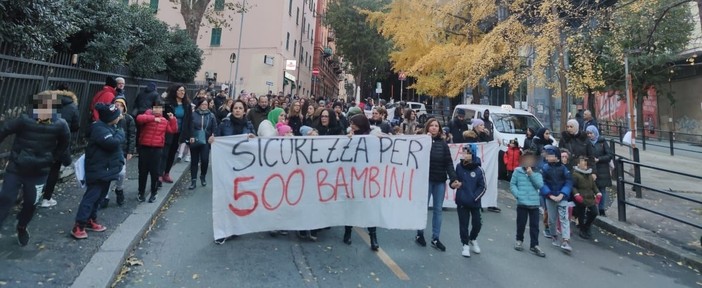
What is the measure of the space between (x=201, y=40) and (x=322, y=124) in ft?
103

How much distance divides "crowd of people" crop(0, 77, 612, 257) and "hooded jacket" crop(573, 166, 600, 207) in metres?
0.02

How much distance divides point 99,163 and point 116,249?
1065 millimetres

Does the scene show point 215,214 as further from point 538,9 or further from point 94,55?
point 538,9

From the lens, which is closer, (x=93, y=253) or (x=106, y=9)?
(x=93, y=253)

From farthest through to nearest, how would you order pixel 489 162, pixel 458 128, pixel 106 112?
1. pixel 458 128
2. pixel 489 162
3. pixel 106 112

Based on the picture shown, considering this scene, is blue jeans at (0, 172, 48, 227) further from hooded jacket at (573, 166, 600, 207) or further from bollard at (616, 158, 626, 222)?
bollard at (616, 158, 626, 222)

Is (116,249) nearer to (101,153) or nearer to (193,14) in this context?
(101,153)

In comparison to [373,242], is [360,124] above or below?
above

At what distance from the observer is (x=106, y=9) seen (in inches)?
383

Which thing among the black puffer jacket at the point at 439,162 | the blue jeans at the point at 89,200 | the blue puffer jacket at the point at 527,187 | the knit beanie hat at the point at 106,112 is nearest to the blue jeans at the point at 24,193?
the blue jeans at the point at 89,200

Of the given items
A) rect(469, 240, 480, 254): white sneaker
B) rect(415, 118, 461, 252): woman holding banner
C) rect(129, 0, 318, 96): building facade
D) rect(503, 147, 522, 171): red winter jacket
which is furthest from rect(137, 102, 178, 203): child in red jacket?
rect(129, 0, 318, 96): building facade

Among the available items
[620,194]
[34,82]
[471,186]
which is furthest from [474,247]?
[34,82]

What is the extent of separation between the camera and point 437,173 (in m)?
6.15

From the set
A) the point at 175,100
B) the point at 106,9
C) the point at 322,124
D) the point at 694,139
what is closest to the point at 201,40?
the point at 106,9
